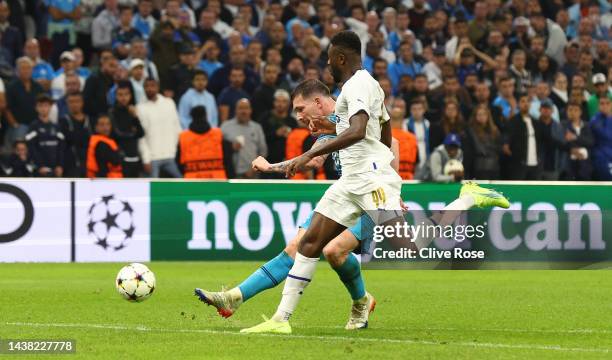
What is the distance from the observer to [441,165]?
69.9 feet

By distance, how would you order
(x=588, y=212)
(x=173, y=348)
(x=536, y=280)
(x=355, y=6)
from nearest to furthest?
(x=173, y=348)
(x=536, y=280)
(x=588, y=212)
(x=355, y=6)

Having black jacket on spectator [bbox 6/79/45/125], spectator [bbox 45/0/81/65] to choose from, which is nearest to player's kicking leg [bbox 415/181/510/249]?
black jacket on spectator [bbox 6/79/45/125]

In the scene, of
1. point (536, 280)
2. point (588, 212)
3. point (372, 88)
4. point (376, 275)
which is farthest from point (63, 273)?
point (372, 88)

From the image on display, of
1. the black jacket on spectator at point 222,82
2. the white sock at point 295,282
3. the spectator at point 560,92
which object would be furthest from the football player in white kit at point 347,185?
the spectator at point 560,92

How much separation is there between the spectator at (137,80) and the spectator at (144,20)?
2.04m

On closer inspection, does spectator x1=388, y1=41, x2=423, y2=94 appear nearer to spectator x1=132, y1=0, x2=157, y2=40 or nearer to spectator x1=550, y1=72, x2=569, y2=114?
spectator x1=550, y1=72, x2=569, y2=114

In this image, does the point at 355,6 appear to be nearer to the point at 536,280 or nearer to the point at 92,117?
the point at 92,117

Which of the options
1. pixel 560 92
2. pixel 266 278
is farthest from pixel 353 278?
pixel 560 92

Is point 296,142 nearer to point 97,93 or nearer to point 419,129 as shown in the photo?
point 419,129

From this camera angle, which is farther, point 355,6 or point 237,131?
point 355,6

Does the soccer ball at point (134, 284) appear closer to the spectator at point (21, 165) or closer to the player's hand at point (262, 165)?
the player's hand at point (262, 165)

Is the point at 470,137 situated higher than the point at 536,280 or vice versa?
the point at 470,137

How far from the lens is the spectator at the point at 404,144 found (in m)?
21.0

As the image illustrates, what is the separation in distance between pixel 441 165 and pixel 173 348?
41.5 ft
